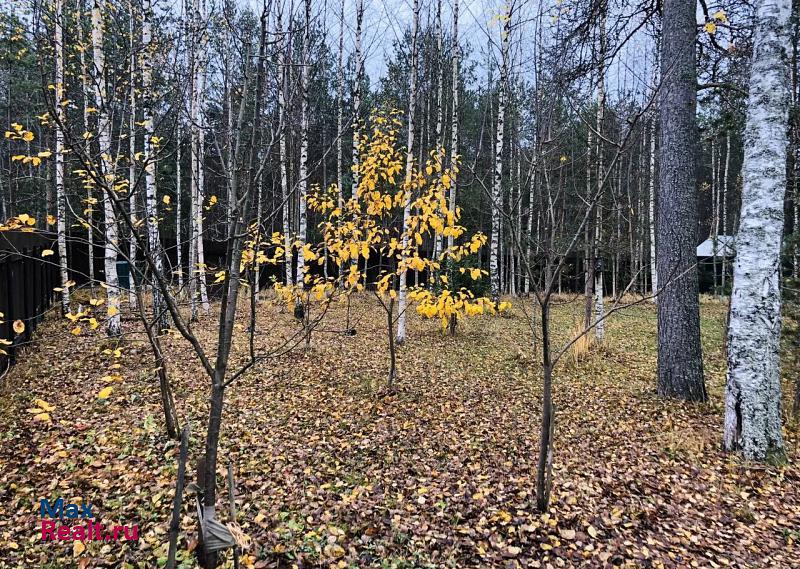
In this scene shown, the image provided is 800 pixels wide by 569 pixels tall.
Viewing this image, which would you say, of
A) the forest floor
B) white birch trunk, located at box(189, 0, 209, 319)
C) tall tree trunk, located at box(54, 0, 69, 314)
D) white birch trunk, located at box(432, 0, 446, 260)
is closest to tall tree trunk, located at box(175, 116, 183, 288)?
white birch trunk, located at box(189, 0, 209, 319)

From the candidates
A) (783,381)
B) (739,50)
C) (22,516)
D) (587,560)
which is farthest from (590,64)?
(22,516)

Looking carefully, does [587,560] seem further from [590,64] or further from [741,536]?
[590,64]

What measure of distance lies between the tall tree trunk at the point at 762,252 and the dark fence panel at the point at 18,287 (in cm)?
649

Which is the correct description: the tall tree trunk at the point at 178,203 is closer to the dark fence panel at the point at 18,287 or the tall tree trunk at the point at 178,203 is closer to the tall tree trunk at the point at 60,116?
the tall tree trunk at the point at 60,116

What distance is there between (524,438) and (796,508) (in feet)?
6.19

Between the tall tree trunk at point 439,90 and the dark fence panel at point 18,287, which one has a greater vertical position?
the tall tree trunk at point 439,90

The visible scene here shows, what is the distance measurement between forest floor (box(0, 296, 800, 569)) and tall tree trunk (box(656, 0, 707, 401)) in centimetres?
41

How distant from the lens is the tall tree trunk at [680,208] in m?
4.62

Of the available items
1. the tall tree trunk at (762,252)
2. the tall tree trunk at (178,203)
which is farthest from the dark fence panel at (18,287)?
the tall tree trunk at (762,252)

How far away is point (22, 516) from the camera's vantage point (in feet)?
8.74

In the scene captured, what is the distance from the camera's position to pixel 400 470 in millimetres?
3391

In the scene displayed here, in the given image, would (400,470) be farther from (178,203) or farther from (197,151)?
(178,203)

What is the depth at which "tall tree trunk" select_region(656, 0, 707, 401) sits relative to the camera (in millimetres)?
4617

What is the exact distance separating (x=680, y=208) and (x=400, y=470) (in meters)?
4.10
